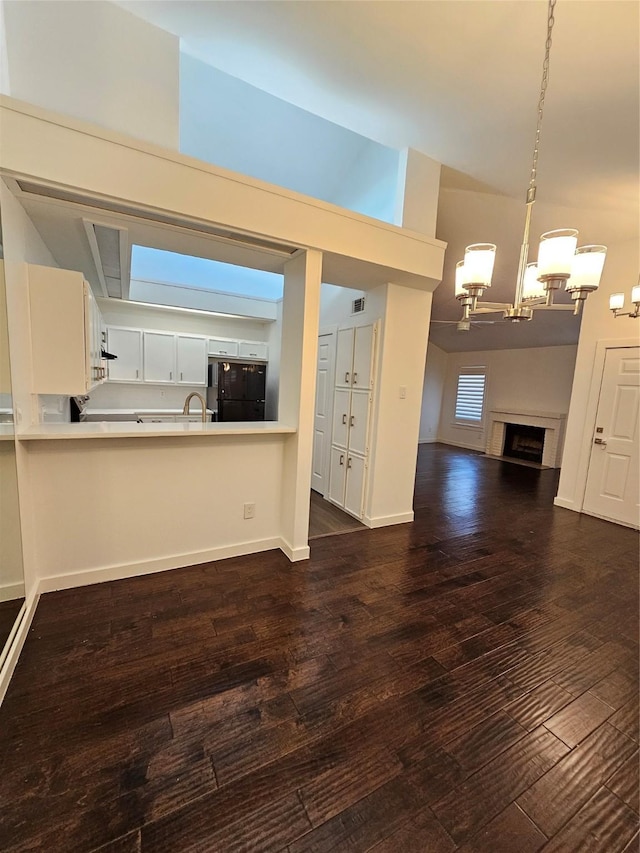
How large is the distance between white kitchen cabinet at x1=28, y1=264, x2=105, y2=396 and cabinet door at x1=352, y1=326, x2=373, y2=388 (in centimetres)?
235

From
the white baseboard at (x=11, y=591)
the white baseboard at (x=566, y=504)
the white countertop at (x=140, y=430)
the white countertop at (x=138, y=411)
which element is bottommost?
the white baseboard at (x=566, y=504)

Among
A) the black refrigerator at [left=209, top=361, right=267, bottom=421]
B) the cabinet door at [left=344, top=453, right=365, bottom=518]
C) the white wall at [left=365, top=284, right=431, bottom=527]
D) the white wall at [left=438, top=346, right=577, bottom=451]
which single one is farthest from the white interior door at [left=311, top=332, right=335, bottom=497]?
the white wall at [left=438, top=346, right=577, bottom=451]

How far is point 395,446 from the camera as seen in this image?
3.60 metres

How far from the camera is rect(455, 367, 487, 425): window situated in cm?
839

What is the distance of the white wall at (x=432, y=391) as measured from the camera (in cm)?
903

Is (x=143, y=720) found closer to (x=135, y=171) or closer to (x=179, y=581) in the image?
(x=179, y=581)

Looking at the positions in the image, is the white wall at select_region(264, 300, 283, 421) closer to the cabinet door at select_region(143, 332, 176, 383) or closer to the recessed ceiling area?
the recessed ceiling area

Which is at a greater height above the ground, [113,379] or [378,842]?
[113,379]

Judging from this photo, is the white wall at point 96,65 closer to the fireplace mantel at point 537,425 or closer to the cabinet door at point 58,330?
the cabinet door at point 58,330

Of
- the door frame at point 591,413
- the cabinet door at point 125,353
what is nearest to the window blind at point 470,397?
the door frame at point 591,413

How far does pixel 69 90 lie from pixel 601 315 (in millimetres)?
5264

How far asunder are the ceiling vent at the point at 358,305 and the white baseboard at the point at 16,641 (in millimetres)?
3508

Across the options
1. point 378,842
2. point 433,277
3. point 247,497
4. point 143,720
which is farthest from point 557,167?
point 143,720

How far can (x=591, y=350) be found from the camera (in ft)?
14.0
